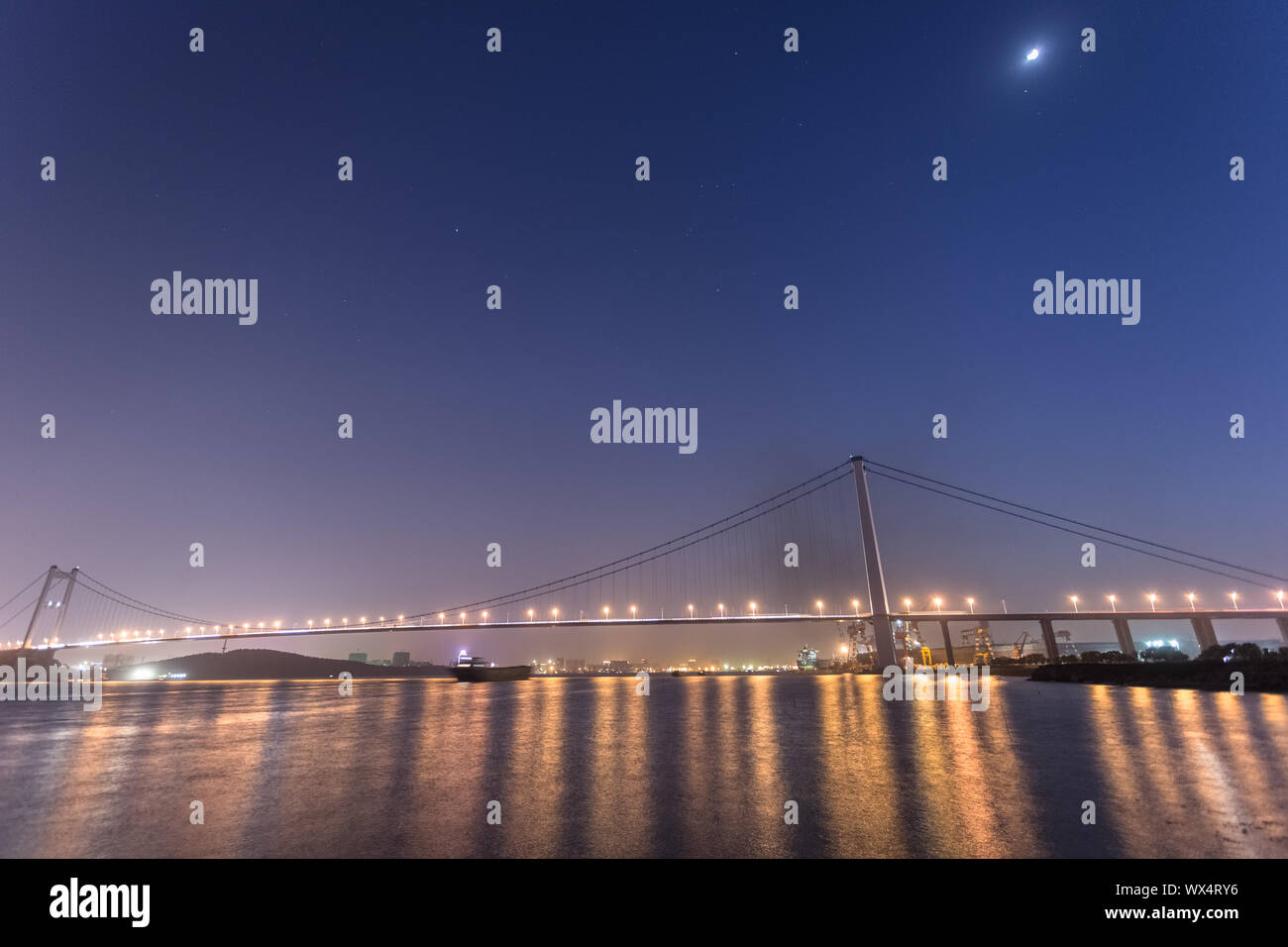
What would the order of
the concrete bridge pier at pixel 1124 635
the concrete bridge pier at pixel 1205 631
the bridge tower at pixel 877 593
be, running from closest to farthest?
1. the bridge tower at pixel 877 593
2. the concrete bridge pier at pixel 1205 631
3. the concrete bridge pier at pixel 1124 635

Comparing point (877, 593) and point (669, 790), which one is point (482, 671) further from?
point (669, 790)

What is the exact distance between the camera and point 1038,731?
19.8 m

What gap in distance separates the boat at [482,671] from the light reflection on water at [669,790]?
85336 millimetres

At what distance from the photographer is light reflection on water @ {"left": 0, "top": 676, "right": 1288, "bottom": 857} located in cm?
791

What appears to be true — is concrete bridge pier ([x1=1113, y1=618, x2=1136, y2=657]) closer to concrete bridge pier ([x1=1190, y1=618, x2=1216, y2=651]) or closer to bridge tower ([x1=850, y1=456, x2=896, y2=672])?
concrete bridge pier ([x1=1190, y1=618, x2=1216, y2=651])

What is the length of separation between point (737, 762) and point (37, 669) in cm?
16659

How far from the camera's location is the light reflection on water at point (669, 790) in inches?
311

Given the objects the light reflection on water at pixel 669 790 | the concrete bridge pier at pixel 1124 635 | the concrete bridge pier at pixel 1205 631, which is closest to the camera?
the light reflection on water at pixel 669 790

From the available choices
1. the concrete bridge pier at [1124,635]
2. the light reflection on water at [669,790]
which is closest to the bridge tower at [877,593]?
the concrete bridge pier at [1124,635]

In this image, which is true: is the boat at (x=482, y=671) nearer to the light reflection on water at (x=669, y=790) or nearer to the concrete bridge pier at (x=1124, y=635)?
the light reflection on water at (x=669, y=790)

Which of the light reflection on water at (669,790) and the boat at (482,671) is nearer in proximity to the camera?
the light reflection on water at (669,790)

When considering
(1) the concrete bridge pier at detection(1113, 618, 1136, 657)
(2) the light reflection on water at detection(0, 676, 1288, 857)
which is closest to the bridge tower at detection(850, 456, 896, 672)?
(1) the concrete bridge pier at detection(1113, 618, 1136, 657)
